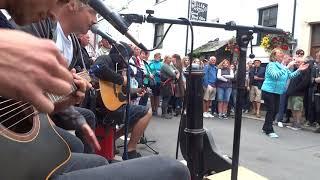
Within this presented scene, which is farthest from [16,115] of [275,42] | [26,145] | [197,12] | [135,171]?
[275,42]

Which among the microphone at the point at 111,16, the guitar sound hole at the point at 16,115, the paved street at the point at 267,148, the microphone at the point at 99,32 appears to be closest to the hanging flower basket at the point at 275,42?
the paved street at the point at 267,148

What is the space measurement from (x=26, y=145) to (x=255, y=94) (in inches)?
383

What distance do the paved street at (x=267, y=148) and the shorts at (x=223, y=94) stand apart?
1.60 metres

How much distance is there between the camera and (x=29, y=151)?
54.4 inches

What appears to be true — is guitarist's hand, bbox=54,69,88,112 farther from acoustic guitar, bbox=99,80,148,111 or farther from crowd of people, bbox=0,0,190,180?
acoustic guitar, bbox=99,80,148,111

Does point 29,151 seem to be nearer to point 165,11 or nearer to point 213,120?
point 213,120

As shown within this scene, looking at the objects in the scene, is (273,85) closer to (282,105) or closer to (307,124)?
(282,105)

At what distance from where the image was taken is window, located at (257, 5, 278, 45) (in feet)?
43.9

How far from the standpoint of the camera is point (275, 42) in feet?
40.3

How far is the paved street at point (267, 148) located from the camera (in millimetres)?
4883

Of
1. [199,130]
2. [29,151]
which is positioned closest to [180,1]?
[199,130]

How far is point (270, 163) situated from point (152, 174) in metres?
4.00

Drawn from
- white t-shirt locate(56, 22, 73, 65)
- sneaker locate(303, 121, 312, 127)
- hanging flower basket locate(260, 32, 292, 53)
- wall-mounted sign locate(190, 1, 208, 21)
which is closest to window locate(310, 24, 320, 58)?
hanging flower basket locate(260, 32, 292, 53)

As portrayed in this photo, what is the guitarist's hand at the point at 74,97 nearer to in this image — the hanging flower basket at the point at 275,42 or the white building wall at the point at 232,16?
the white building wall at the point at 232,16
